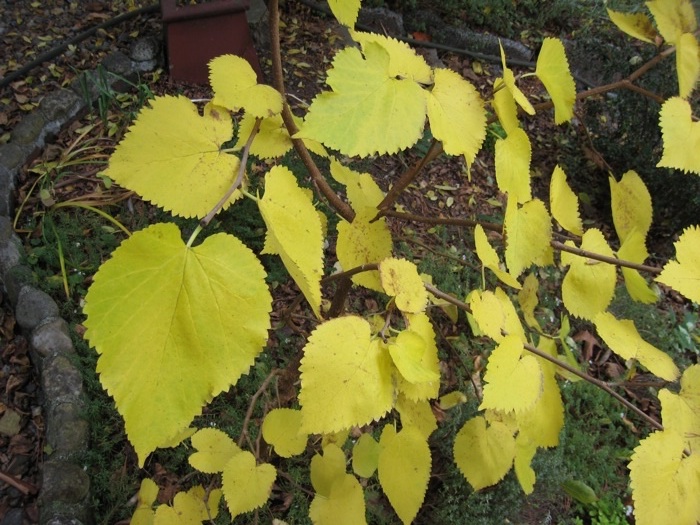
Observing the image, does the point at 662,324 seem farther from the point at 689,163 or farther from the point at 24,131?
the point at 24,131

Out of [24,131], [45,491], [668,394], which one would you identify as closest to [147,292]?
[668,394]

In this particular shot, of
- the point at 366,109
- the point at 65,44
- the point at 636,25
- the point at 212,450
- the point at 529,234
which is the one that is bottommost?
the point at 65,44

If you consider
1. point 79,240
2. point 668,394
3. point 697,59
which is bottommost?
point 79,240

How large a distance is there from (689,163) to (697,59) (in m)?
0.15

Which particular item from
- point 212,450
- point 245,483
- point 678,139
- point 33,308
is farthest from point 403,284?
point 33,308

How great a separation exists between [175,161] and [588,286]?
635 mm

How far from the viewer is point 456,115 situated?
2.07 feet

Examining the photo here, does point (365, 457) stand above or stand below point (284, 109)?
below

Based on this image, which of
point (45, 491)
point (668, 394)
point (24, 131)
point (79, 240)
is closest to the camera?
point (668, 394)

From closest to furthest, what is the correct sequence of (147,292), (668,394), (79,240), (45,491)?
1. (147,292)
2. (668,394)
3. (45,491)
4. (79,240)

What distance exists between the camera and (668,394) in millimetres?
721

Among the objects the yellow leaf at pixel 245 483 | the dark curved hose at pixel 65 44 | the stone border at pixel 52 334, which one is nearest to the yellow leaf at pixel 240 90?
the yellow leaf at pixel 245 483

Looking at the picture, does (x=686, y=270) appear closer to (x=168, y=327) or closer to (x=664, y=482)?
(x=664, y=482)

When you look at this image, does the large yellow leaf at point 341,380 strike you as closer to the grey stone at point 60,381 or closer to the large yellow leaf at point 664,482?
the large yellow leaf at point 664,482
